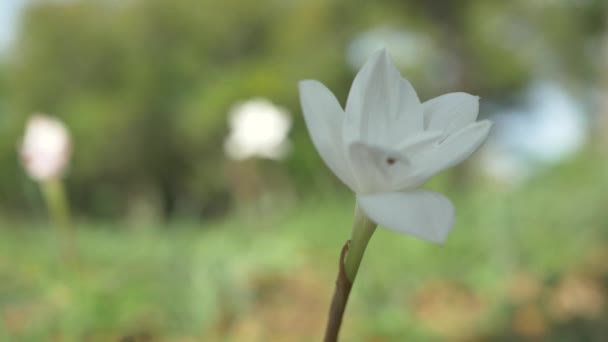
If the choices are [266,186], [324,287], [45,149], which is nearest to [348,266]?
[45,149]

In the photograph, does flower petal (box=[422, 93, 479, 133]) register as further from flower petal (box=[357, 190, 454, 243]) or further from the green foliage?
the green foliage

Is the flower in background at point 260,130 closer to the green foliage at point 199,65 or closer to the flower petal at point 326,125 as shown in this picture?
the flower petal at point 326,125

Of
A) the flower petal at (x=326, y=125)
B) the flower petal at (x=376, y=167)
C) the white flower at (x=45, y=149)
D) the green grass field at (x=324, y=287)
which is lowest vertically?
the green grass field at (x=324, y=287)

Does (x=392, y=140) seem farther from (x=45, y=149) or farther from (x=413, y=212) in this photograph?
(x=45, y=149)

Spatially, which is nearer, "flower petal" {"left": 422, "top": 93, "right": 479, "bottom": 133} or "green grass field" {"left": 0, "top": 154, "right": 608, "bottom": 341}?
"flower petal" {"left": 422, "top": 93, "right": 479, "bottom": 133}

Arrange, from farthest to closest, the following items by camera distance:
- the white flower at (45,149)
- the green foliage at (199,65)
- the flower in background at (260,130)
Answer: the green foliage at (199,65) → the flower in background at (260,130) → the white flower at (45,149)

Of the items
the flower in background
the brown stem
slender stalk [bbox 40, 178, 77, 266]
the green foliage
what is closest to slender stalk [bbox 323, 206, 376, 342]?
the brown stem

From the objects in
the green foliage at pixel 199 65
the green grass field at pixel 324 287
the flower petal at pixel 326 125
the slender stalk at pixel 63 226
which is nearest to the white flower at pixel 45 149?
the slender stalk at pixel 63 226

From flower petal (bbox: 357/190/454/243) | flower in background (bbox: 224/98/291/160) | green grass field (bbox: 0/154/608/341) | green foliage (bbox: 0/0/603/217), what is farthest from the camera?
green foliage (bbox: 0/0/603/217)
